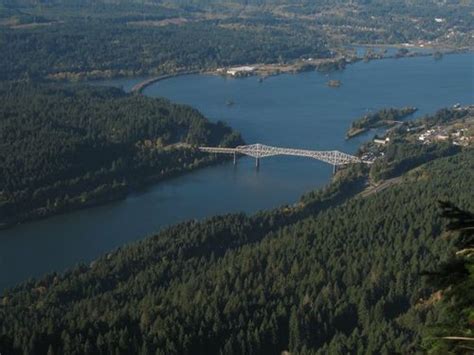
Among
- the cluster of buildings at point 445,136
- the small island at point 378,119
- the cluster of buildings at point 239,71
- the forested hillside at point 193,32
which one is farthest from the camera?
the forested hillside at point 193,32

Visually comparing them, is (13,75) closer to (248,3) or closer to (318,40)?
(318,40)

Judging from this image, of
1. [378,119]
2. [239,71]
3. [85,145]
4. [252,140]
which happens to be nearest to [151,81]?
[239,71]

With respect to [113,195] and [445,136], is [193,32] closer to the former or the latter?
[445,136]

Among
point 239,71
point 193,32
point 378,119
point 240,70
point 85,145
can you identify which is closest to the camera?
point 85,145

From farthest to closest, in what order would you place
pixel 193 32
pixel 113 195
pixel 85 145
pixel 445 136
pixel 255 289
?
pixel 193 32 < pixel 445 136 < pixel 85 145 < pixel 113 195 < pixel 255 289

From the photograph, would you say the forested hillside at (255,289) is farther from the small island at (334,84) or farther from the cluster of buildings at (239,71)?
the cluster of buildings at (239,71)

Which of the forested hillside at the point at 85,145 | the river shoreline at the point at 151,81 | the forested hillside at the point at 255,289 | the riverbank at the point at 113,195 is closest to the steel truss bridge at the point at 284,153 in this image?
the riverbank at the point at 113,195

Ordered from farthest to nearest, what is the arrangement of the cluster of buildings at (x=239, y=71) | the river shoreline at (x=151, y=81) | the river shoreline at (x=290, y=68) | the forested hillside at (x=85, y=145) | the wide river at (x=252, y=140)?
the cluster of buildings at (x=239, y=71)
the river shoreline at (x=290, y=68)
the river shoreline at (x=151, y=81)
the forested hillside at (x=85, y=145)
the wide river at (x=252, y=140)
